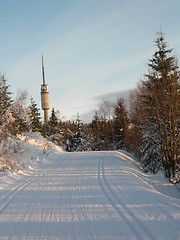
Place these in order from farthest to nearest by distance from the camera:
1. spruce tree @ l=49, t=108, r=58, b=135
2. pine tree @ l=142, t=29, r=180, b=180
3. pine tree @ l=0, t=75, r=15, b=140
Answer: spruce tree @ l=49, t=108, r=58, b=135
pine tree @ l=142, t=29, r=180, b=180
pine tree @ l=0, t=75, r=15, b=140

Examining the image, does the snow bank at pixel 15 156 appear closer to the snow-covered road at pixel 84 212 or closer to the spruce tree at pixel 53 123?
the snow-covered road at pixel 84 212

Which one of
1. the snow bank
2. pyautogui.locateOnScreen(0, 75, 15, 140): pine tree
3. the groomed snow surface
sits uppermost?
pyautogui.locateOnScreen(0, 75, 15, 140): pine tree

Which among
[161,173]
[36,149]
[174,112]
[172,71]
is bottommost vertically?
[161,173]

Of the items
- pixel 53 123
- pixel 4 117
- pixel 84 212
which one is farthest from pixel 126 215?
pixel 53 123

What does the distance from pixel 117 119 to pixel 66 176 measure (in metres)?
28.8

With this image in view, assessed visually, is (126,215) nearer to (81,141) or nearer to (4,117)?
(4,117)

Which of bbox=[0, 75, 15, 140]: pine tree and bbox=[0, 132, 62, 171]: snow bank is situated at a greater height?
bbox=[0, 75, 15, 140]: pine tree

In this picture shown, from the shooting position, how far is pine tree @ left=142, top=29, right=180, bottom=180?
15078mm

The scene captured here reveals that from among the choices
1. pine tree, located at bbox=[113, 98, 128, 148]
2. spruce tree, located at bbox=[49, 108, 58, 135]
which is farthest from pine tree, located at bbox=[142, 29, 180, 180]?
spruce tree, located at bbox=[49, 108, 58, 135]

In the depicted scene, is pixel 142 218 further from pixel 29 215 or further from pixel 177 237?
pixel 29 215

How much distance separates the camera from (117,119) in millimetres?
39156

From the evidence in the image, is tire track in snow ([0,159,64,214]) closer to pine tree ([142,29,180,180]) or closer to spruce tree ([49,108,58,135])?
pine tree ([142,29,180,180])

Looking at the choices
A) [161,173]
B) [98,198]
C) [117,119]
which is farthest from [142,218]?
[117,119]

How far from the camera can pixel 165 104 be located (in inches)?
599
